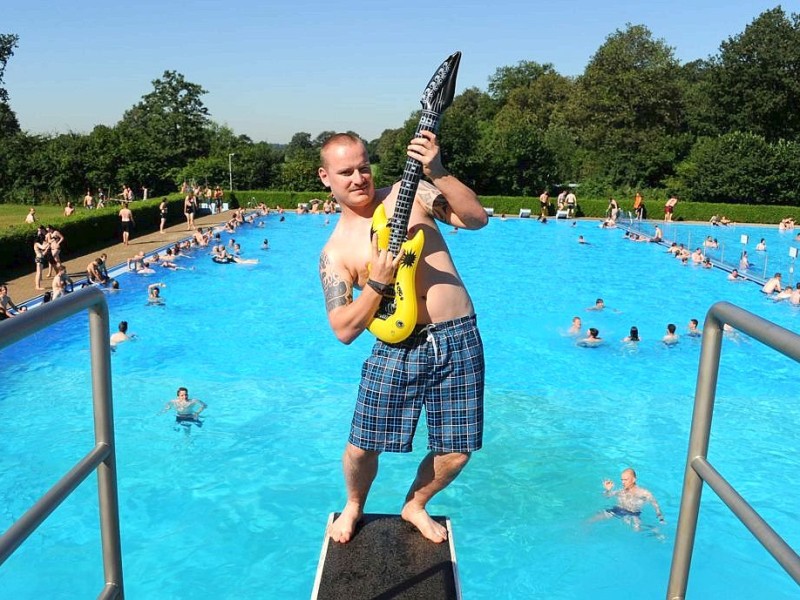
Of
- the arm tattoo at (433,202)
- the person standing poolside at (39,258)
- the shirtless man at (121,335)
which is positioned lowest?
the shirtless man at (121,335)

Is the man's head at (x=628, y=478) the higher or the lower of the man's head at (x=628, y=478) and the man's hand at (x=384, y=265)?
the lower

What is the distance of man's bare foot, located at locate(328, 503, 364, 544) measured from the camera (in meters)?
3.61

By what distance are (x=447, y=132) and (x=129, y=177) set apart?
18.7 meters

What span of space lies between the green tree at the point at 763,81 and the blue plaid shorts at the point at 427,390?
5028 cm

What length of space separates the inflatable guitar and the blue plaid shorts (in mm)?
201

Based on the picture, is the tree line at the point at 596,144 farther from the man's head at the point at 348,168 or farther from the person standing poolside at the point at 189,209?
the man's head at the point at 348,168

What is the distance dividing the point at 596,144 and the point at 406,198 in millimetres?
55868

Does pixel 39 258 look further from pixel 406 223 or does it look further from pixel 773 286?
pixel 773 286

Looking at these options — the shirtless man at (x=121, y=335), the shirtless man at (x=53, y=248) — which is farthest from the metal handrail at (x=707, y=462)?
the shirtless man at (x=53, y=248)

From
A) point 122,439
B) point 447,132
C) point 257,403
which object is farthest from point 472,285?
point 447,132

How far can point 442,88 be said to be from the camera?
2971mm

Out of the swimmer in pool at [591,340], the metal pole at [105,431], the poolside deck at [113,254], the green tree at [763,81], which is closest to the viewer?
the metal pole at [105,431]

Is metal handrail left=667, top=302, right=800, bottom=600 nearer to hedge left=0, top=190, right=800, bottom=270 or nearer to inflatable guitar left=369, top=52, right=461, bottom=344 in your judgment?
inflatable guitar left=369, top=52, right=461, bottom=344

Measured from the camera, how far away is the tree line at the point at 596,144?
39.4 metres
